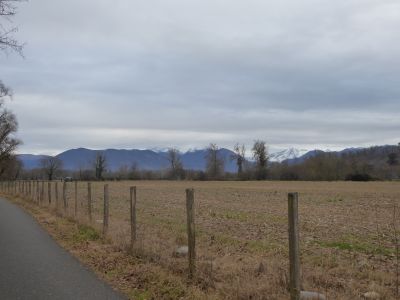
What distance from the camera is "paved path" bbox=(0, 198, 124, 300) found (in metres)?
8.36

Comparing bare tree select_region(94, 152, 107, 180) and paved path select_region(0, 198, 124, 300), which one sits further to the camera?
bare tree select_region(94, 152, 107, 180)

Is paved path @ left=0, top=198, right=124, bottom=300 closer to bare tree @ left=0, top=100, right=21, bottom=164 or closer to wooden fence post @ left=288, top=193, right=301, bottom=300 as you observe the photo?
wooden fence post @ left=288, top=193, right=301, bottom=300

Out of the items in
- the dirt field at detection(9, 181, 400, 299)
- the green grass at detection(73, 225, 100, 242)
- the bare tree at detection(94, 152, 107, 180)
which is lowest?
the dirt field at detection(9, 181, 400, 299)

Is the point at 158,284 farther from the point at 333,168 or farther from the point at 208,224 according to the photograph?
the point at 333,168

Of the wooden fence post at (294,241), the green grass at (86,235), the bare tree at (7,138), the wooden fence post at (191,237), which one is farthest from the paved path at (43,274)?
the bare tree at (7,138)

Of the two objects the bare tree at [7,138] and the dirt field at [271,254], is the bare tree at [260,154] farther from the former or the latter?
the dirt field at [271,254]

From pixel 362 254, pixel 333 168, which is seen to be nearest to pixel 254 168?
pixel 333 168

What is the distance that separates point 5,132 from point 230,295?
73192mm

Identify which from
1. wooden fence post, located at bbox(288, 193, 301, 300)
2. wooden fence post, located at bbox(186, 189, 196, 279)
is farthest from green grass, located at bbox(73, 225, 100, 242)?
wooden fence post, located at bbox(288, 193, 301, 300)

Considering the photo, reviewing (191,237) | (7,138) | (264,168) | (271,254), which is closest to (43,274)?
(191,237)

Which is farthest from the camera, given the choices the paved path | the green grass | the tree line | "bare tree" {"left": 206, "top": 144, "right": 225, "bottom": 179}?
"bare tree" {"left": 206, "top": 144, "right": 225, "bottom": 179}

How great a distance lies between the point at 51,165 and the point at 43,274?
17635cm

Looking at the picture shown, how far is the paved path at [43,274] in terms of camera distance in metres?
8.36

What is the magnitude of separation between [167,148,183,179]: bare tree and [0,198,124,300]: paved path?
142279 mm
